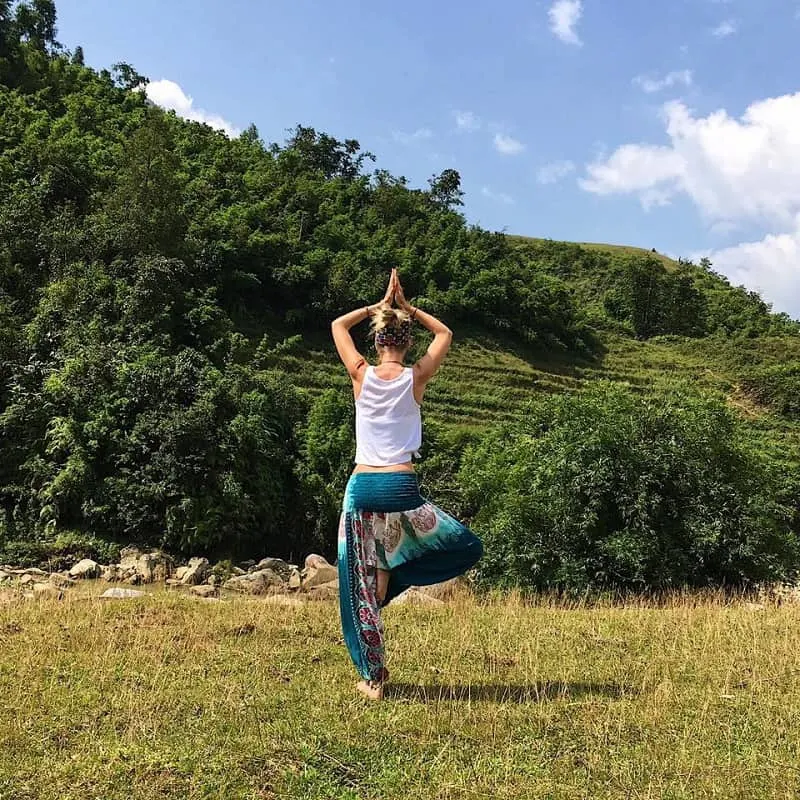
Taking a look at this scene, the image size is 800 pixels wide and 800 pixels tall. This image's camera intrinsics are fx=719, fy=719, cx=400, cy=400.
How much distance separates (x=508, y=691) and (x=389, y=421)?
5.79 feet

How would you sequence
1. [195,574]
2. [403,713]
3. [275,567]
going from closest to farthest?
[403,713]
[195,574]
[275,567]

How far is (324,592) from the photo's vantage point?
450 inches

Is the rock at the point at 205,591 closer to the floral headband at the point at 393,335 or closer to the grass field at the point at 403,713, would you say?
the grass field at the point at 403,713

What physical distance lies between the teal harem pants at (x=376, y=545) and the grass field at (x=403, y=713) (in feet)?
1.09

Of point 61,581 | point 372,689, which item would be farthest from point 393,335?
point 61,581

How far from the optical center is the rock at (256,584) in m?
12.5

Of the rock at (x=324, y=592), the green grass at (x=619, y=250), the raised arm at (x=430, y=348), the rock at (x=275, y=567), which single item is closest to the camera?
the raised arm at (x=430, y=348)

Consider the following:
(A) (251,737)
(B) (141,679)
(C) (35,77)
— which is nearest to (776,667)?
(A) (251,737)

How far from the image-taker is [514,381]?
40094mm

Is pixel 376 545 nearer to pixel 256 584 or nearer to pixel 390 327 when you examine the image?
pixel 390 327

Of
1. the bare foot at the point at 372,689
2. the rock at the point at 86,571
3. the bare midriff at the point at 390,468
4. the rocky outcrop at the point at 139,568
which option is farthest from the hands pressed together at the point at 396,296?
the rock at the point at 86,571

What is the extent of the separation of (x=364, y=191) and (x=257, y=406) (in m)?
41.8

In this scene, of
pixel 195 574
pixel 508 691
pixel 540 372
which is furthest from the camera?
pixel 540 372

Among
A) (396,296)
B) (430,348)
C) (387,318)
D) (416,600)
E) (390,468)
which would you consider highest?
(396,296)
